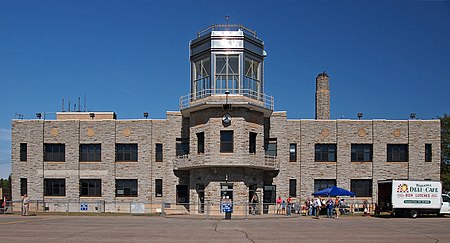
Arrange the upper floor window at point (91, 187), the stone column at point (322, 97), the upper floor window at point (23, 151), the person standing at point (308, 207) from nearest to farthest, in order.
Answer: the person standing at point (308, 207)
the upper floor window at point (91, 187)
the upper floor window at point (23, 151)
the stone column at point (322, 97)

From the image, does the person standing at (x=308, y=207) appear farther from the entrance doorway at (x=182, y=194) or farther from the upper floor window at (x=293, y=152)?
the entrance doorway at (x=182, y=194)

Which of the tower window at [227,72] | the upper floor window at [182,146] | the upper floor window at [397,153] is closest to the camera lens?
the tower window at [227,72]

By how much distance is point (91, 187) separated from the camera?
46.8 meters

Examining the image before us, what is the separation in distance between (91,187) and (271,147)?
15744 millimetres

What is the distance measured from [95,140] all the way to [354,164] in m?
22.2

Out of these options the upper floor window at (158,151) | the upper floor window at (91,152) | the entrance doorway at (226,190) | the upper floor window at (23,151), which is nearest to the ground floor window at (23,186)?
the upper floor window at (23,151)

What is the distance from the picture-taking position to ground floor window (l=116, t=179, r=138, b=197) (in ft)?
153

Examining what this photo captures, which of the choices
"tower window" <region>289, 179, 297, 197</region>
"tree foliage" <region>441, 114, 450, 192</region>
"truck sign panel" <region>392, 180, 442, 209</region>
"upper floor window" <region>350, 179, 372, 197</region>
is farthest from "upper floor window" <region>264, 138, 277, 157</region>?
"tree foliage" <region>441, 114, 450, 192</region>

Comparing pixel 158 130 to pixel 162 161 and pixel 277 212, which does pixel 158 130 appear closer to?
pixel 162 161

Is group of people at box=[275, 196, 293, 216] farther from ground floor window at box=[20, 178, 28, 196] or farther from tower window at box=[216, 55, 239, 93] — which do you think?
ground floor window at box=[20, 178, 28, 196]

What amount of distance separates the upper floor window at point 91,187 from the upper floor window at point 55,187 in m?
1.58

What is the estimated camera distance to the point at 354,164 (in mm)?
46312

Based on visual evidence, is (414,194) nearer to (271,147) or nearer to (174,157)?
(271,147)

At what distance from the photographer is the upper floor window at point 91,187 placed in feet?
153
